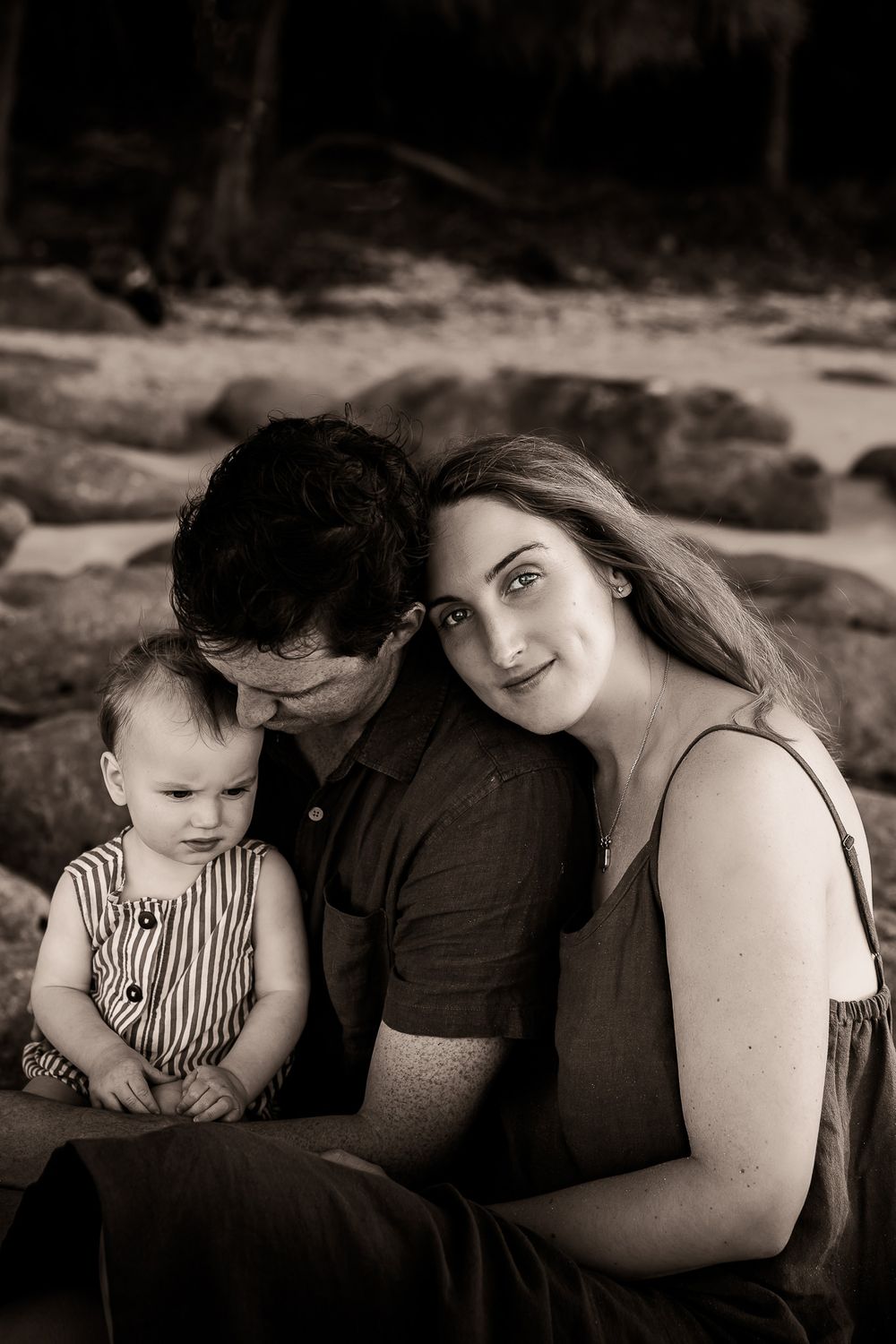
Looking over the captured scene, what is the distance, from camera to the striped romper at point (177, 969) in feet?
7.21

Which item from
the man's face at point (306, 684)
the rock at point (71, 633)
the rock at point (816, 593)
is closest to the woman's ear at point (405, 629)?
the man's face at point (306, 684)

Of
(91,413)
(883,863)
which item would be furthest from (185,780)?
(91,413)

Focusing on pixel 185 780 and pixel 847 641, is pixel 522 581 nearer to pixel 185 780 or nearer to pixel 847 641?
pixel 185 780

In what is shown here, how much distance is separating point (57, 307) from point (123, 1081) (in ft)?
23.8

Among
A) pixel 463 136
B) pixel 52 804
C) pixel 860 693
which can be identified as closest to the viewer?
pixel 52 804

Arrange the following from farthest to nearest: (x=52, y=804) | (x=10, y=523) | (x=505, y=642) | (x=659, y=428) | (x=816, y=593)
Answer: (x=659, y=428) < (x=10, y=523) < (x=816, y=593) < (x=52, y=804) < (x=505, y=642)

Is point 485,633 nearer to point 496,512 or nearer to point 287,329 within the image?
point 496,512

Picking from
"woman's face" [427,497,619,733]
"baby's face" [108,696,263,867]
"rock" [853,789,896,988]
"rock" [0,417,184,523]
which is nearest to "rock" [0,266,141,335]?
"rock" [0,417,184,523]

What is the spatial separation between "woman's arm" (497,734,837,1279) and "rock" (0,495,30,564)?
422 centimetres

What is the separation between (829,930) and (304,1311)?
753 mm

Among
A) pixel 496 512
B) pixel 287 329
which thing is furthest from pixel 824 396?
pixel 496 512

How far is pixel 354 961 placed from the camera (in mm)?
2070

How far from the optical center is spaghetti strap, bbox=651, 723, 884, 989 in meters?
1.78

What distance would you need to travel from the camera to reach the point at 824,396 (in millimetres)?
7867
